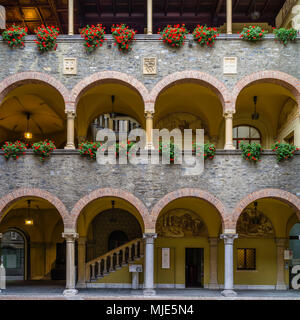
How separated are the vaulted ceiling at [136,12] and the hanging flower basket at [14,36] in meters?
3.02

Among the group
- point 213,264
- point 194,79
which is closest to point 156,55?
point 194,79

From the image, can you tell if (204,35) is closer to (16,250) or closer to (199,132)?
(199,132)

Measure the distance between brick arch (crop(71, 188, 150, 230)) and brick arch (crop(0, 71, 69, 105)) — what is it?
3.33 meters

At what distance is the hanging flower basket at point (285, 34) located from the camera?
15.2 metres

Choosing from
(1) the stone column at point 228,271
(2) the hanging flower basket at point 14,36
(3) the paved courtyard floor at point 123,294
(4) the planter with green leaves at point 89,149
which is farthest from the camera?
(2) the hanging flower basket at point 14,36

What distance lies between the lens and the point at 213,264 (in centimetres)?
1728

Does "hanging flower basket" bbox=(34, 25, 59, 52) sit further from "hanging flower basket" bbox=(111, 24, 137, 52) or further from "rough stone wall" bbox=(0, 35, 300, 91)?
"hanging flower basket" bbox=(111, 24, 137, 52)

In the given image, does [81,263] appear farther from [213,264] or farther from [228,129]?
[228,129]

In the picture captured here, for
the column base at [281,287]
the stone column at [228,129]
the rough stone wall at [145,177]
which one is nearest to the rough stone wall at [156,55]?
the stone column at [228,129]

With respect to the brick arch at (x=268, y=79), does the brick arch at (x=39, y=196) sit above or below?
below

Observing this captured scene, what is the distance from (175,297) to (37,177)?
6115 millimetres

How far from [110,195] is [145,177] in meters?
1.32

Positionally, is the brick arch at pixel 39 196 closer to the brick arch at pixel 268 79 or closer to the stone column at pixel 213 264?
the stone column at pixel 213 264

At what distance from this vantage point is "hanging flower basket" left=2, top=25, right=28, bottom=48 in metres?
15.3
